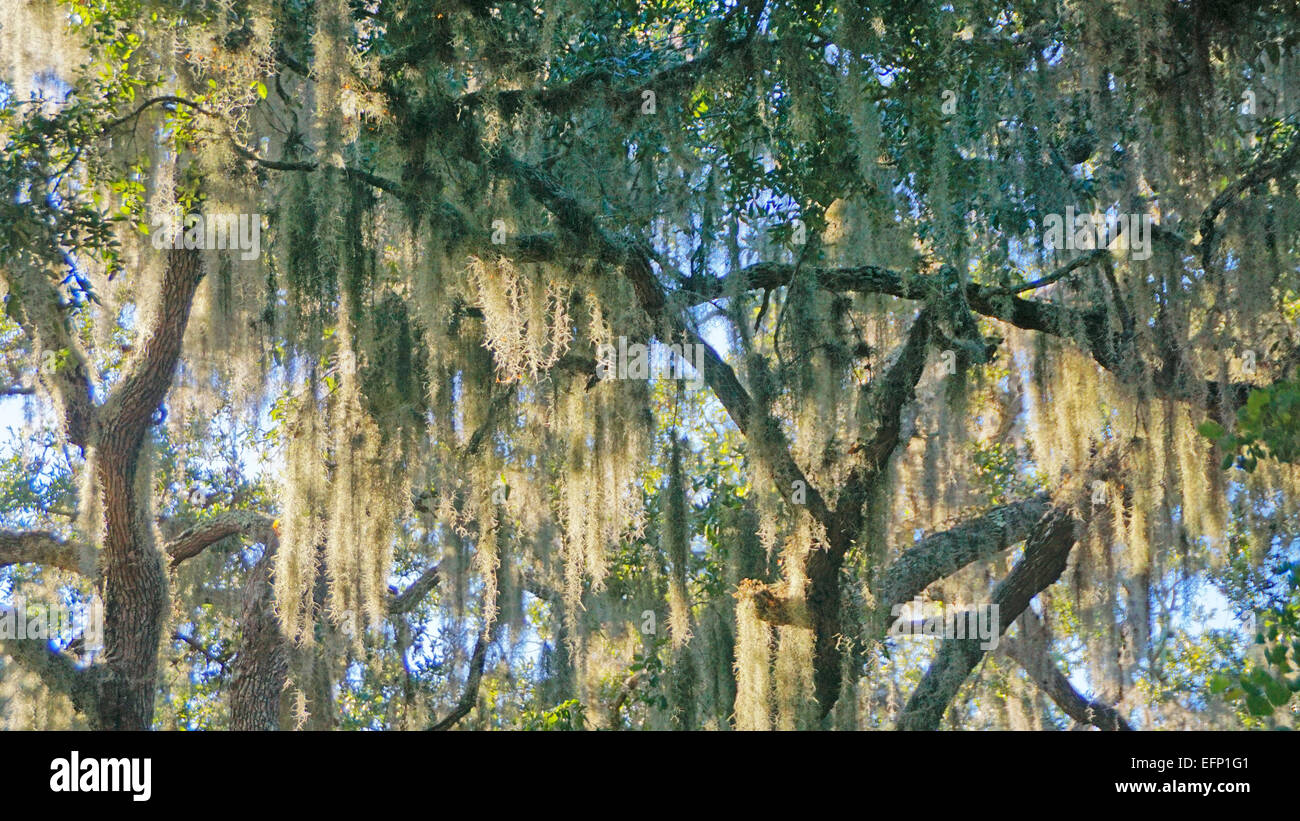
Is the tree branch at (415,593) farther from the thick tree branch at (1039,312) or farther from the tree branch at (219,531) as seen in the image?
the thick tree branch at (1039,312)

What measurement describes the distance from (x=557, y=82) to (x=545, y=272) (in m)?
1.16

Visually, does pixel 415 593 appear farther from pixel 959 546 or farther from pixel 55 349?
pixel 959 546

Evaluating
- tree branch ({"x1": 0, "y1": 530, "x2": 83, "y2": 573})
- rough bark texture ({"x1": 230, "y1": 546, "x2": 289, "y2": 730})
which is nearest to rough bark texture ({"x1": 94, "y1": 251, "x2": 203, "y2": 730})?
tree branch ({"x1": 0, "y1": 530, "x2": 83, "y2": 573})

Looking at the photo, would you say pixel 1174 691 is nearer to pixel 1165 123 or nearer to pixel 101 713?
pixel 1165 123

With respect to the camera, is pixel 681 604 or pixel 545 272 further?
pixel 681 604

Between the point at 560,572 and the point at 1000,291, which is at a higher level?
the point at 1000,291

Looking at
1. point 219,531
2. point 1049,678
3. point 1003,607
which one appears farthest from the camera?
point 1049,678

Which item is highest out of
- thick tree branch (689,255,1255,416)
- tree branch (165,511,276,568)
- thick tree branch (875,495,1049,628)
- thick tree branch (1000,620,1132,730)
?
thick tree branch (689,255,1255,416)

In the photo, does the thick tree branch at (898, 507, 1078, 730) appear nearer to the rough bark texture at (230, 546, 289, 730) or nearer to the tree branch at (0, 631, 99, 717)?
the rough bark texture at (230, 546, 289, 730)

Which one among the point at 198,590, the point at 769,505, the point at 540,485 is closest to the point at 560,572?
the point at 540,485

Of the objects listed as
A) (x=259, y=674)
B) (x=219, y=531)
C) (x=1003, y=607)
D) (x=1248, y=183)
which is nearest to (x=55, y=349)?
(x=219, y=531)

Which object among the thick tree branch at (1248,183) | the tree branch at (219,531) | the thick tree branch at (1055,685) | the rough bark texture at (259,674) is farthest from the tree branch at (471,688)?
the thick tree branch at (1248,183)

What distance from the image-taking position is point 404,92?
5.43 metres

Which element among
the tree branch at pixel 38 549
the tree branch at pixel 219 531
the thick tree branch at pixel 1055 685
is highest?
the tree branch at pixel 219 531
